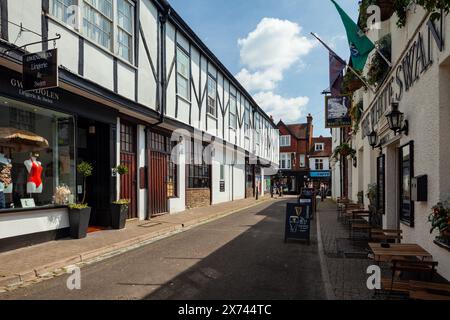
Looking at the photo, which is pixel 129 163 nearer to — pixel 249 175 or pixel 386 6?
pixel 386 6

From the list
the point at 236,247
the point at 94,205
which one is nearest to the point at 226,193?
the point at 94,205

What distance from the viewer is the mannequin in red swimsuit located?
838 cm

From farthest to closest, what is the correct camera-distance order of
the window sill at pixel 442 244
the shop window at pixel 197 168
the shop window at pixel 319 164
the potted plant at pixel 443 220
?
the shop window at pixel 319 164 < the shop window at pixel 197 168 < the window sill at pixel 442 244 < the potted plant at pixel 443 220

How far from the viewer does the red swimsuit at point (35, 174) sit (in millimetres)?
8446

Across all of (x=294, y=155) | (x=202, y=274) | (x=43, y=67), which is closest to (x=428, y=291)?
(x=202, y=274)

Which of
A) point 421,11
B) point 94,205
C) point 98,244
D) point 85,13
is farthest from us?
point 94,205

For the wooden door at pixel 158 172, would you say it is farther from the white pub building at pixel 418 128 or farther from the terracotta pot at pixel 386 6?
the terracotta pot at pixel 386 6

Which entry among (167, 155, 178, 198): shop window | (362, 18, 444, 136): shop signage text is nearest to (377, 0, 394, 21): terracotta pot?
(362, 18, 444, 136): shop signage text

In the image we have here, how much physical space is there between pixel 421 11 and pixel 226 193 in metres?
18.6

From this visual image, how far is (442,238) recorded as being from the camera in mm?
5086

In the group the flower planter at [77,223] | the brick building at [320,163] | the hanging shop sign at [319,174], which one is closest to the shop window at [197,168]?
the flower planter at [77,223]

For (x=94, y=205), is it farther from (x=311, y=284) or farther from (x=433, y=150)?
(x=433, y=150)

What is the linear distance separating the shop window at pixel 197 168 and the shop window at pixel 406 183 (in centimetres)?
1076

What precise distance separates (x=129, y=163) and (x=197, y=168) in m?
6.92
